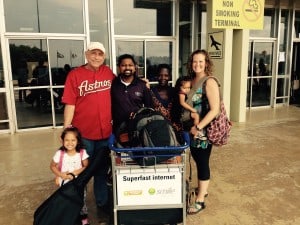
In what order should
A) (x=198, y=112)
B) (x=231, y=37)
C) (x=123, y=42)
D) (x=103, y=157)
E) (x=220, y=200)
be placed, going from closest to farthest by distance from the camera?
(x=103, y=157)
(x=198, y=112)
(x=220, y=200)
(x=231, y=37)
(x=123, y=42)

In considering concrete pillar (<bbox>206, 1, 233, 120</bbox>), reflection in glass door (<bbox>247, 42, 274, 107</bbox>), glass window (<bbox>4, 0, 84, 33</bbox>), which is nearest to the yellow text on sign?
concrete pillar (<bbox>206, 1, 233, 120</bbox>)

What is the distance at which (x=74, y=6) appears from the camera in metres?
6.73

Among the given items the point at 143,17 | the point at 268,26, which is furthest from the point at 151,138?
the point at 268,26

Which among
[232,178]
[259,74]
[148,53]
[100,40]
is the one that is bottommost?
[232,178]

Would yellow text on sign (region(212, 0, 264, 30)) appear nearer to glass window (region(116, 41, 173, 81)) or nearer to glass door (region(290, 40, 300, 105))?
glass window (region(116, 41, 173, 81))

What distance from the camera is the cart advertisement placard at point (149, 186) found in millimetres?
2102

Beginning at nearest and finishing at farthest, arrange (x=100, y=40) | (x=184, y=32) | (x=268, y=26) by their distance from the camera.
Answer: (x=100, y=40), (x=184, y=32), (x=268, y=26)

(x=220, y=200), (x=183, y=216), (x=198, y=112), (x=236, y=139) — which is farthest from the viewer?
(x=236, y=139)

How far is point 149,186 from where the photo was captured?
2119 millimetres

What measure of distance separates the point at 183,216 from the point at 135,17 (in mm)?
6264

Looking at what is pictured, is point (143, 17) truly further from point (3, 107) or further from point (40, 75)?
point (3, 107)

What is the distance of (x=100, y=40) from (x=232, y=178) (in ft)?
15.7

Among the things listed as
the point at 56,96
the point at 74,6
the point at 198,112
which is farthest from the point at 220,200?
the point at 74,6

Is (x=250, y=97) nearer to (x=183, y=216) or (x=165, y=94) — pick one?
(x=165, y=94)
